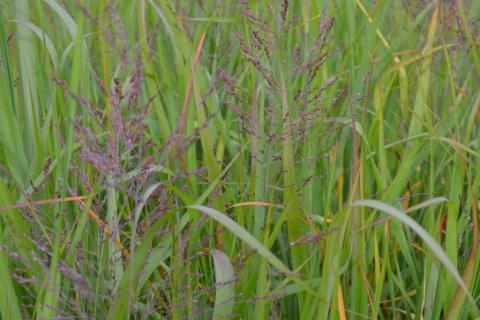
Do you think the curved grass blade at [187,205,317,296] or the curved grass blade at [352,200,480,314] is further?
the curved grass blade at [187,205,317,296]

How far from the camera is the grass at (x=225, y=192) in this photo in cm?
92

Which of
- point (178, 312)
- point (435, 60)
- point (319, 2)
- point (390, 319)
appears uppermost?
point (319, 2)

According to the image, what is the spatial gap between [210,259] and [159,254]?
0.14m

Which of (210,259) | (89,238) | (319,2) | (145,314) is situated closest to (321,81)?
(319,2)

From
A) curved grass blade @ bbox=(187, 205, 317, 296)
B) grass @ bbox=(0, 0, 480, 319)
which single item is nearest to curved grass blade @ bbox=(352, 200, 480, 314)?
grass @ bbox=(0, 0, 480, 319)

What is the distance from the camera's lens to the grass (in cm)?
92

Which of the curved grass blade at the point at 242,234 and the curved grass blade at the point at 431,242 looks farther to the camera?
the curved grass blade at the point at 242,234

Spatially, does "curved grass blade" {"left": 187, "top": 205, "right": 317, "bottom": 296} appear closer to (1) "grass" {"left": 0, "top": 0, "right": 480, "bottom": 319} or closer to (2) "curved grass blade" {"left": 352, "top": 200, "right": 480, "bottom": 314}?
(1) "grass" {"left": 0, "top": 0, "right": 480, "bottom": 319}

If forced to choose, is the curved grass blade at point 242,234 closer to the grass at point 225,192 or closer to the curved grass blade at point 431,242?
the grass at point 225,192

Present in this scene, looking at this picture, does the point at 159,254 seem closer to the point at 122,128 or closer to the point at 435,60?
the point at 122,128

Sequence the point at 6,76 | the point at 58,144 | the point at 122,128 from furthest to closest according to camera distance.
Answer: the point at 6,76
the point at 58,144
the point at 122,128

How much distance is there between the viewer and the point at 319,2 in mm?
1406

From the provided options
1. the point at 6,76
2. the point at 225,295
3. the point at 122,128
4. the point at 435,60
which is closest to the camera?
the point at 122,128

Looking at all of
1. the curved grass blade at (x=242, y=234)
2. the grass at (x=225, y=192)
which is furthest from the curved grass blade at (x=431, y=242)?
the curved grass blade at (x=242, y=234)
